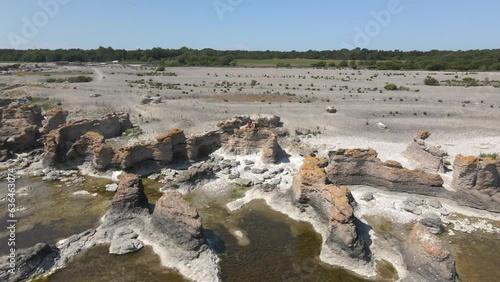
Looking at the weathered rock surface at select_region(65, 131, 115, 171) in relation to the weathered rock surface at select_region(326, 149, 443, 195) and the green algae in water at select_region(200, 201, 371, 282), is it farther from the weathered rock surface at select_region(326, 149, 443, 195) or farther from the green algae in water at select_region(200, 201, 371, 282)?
the weathered rock surface at select_region(326, 149, 443, 195)

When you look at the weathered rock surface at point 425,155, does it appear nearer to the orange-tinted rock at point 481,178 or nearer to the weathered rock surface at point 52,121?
the orange-tinted rock at point 481,178

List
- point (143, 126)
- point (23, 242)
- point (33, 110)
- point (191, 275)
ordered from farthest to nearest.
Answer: point (143, 126) → point (33, 110) → point (23, 242) → point (191, 275)

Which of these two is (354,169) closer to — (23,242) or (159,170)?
(159,170)

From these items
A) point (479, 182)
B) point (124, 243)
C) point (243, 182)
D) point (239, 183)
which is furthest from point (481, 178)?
Answer: point (124, 243)

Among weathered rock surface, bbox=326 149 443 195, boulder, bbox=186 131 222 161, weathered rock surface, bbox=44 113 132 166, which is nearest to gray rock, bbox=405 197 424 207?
weathered rock surface, bbox=326 149 443 195

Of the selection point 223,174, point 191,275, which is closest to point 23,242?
point 191,275
